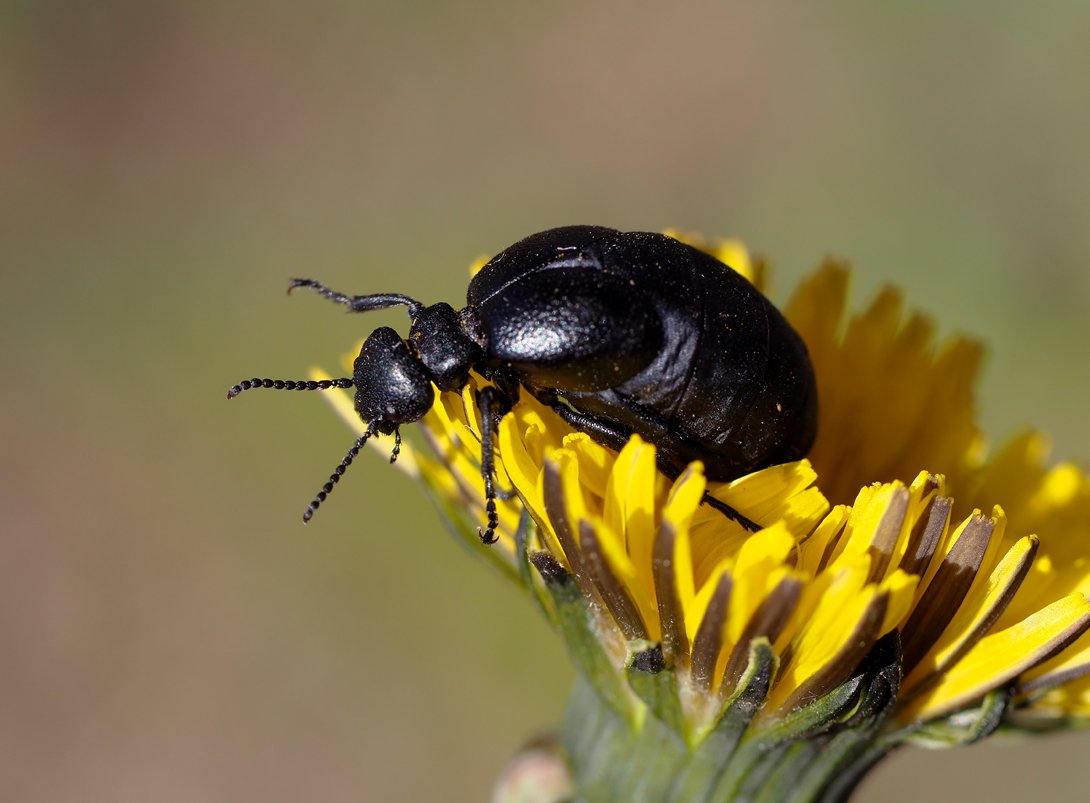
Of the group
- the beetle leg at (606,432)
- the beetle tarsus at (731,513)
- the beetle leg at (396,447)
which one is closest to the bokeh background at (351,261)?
the beetle leg at (396,447)

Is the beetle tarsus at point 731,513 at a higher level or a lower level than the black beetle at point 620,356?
lower

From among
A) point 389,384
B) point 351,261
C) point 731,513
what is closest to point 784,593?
point 731,513

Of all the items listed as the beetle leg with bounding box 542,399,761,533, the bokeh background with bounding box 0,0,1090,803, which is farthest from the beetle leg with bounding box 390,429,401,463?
the bokeh background with bounding box 0,0,1090,803

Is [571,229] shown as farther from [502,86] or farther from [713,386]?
[502,86]

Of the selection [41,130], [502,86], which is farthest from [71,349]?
[502,86]

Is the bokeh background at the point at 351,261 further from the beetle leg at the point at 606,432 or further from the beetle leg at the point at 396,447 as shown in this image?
the beetle leg at the point at 606,432

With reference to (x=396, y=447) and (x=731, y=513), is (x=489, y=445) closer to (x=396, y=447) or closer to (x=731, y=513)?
(x=396, y=447)
